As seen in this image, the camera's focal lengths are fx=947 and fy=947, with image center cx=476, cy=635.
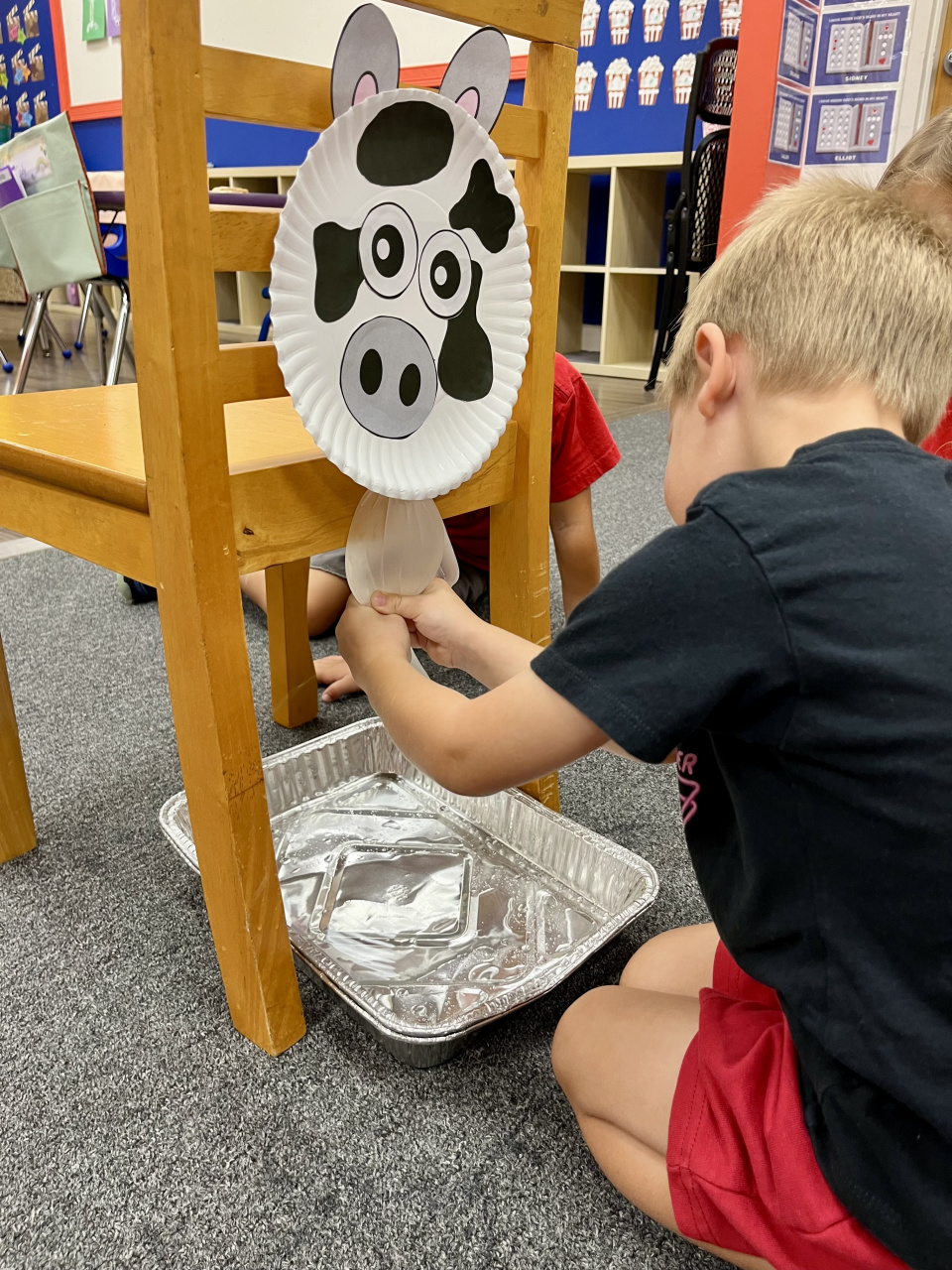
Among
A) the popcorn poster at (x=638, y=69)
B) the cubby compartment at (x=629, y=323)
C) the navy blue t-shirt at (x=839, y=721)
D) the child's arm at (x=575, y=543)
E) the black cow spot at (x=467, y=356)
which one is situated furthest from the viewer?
the cubby compartment at (x=629, y=323)

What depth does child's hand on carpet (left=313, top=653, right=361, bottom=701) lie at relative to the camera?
1143 mm

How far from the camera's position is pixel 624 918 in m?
0.70

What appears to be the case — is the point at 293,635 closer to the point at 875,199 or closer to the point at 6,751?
the point at 6,751

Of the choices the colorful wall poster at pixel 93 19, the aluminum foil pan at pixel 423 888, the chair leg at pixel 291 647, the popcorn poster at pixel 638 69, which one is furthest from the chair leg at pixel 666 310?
the colorful wall poster at pixel 93 19

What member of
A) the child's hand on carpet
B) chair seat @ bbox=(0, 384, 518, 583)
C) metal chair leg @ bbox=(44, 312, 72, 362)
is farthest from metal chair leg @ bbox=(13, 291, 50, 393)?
chair seat @ bbox=(0, 384, 518, 583)

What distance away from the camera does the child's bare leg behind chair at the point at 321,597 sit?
1307 millimetres

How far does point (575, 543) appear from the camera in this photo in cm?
128

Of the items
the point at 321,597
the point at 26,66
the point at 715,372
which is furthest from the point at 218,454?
the point at 26,66

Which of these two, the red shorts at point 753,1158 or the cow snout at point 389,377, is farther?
the cow snout at point 389,377

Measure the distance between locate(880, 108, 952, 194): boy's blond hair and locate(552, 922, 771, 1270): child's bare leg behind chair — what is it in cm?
73

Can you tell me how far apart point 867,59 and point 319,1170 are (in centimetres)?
262

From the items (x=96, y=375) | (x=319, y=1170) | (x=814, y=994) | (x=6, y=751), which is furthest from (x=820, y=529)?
(x=96, y=375)

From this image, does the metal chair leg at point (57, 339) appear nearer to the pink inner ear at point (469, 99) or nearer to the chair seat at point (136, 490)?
the chair seat at point (136, 490)

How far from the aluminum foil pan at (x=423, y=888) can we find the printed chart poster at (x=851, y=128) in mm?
2138
